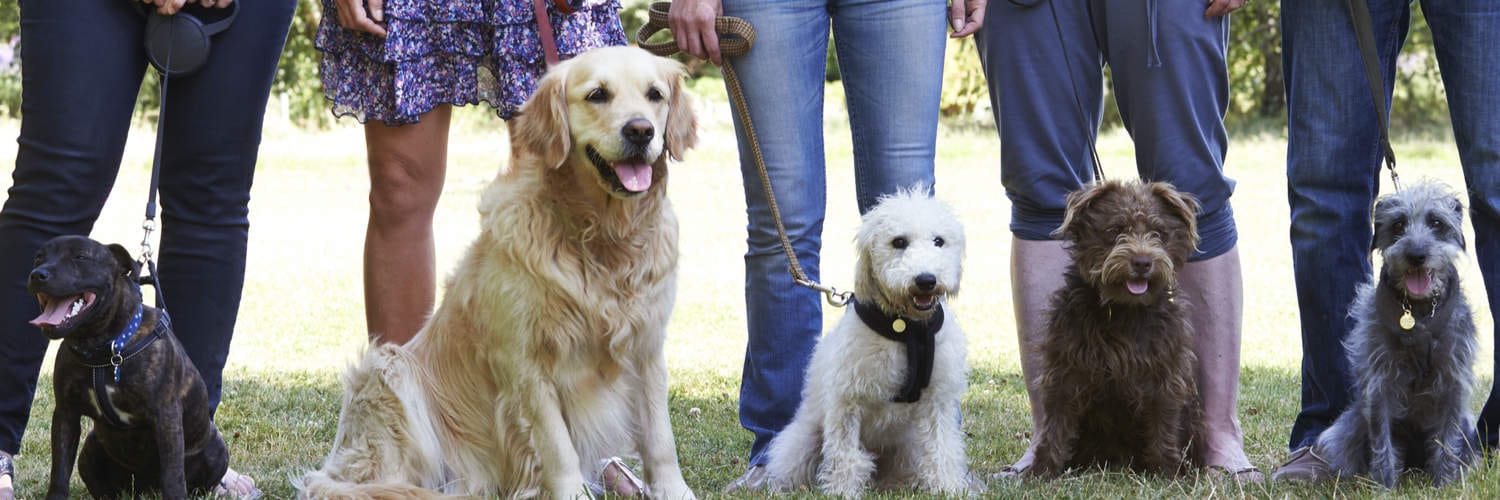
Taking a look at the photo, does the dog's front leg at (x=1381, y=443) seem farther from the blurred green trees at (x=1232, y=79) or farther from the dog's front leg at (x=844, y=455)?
the blurred green trees at (x=1232, y=79)

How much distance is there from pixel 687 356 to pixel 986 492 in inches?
167

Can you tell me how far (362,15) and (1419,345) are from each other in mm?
3272

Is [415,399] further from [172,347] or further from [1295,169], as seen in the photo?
[1295,169]

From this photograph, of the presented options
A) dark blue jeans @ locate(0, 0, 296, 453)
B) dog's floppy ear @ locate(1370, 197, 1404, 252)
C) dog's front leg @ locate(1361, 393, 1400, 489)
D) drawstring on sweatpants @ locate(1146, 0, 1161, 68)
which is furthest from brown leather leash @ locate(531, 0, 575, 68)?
dog's front leg @ locate(1361, 393, 1400, 489)

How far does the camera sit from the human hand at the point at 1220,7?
4262 mm

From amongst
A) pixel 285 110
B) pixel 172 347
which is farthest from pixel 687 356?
pixel 285 110

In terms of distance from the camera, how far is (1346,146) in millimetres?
4320

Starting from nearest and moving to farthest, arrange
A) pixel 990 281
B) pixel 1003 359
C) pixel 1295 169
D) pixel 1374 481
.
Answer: pixel 1374 481, pixel 1295 169, pixel 1003 359, pixel 990 281

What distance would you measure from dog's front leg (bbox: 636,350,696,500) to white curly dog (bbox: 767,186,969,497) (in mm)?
371

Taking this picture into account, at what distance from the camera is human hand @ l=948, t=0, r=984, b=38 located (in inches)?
178

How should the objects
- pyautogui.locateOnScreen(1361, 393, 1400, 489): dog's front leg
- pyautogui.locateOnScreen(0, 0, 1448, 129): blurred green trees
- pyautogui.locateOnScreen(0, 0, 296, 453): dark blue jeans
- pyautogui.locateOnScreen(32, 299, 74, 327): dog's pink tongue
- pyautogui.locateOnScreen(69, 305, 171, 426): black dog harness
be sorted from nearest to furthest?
pyautogui.locateOnScreen(32, 299, 74, 327): dog's pink tongue → pyautogui.locateOnScreen(69, 305, 171, 426): black dog harness → pyautogui.locateOnScreen(0, 0, 296, 453): dark blue jeans → pyautogui.locateOnScreen(1361, 393, 1400, 489): dog's front leg → pyautogui.locateOnScreen(0, 0, 1448, 129): blurred green trees

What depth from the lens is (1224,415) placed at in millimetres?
4531

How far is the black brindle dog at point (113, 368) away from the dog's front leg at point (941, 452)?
6.63ft

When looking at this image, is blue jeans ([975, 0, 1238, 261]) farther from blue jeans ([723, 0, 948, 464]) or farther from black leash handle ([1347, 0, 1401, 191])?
black leash handle ([1347, 0, 1401, 191])
